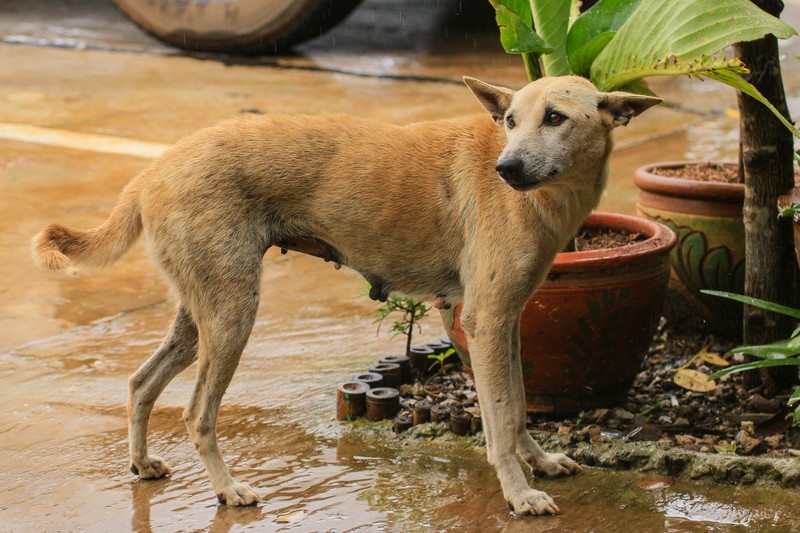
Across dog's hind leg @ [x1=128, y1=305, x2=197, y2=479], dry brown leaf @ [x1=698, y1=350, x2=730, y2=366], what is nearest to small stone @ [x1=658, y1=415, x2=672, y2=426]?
dry brown leaf @ [x1=698, y1=350, x2=730, y2=366]

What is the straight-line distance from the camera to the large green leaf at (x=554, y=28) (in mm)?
4078

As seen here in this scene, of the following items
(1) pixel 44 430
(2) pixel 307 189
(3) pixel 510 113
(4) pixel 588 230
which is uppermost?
(3) pixel 510 113

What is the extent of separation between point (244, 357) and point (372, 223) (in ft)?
4.84

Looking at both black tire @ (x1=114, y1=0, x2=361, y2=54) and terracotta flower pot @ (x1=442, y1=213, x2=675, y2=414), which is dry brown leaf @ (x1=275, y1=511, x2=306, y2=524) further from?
black tire @ (x1=114, y1=0, x2=361, y2=54)

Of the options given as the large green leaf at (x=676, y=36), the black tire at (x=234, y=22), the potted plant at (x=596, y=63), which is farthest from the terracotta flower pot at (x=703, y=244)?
the black tire at (x=234, y=22)

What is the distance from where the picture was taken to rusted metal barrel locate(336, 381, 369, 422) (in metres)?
4.18

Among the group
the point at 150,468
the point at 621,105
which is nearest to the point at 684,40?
the point at 621,105

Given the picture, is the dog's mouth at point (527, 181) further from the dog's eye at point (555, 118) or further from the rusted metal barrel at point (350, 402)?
the rusted metal barrel at point (350, 402)

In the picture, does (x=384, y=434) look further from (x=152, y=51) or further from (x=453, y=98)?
(x=152, y=51)

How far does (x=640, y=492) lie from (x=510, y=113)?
1374mm

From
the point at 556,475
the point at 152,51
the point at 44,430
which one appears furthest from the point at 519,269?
the point at 152,51

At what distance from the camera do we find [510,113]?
346 centimetres

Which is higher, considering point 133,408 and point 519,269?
point 519,269

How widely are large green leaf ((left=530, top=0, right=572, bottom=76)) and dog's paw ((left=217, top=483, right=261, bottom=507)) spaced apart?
201cm
